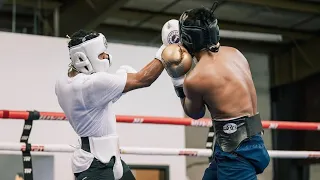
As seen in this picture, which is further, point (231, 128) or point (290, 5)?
point (290, 5)

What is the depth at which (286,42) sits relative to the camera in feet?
33.7

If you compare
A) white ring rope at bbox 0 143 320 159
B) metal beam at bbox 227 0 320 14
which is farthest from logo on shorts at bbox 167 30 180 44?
metal beam at bbox 227 0 320 14

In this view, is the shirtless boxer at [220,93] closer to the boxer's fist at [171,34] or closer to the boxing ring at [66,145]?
Answer: the boxer's fist at [171,34]

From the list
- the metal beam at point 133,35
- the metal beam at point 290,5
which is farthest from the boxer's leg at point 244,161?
Answer: the metal beam at point 133,35

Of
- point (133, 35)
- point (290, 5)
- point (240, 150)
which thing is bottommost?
point (240, 150)

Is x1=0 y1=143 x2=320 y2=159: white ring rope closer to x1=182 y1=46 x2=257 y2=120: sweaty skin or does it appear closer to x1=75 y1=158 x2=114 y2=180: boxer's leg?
x1=75 y1=158 x2=114 y2=180: boxer's leg

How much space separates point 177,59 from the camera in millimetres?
2465

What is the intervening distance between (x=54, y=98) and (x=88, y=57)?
3.34m

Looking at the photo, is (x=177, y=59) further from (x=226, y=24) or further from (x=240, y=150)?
(x=226, y=24)

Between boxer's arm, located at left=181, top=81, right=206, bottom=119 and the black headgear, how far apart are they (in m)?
0.19

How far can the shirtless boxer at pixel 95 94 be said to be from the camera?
267 cm

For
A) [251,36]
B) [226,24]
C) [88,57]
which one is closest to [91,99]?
[88,57]

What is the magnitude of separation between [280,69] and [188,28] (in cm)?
828

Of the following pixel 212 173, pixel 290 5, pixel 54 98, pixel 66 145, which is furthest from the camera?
pixel 290 5
